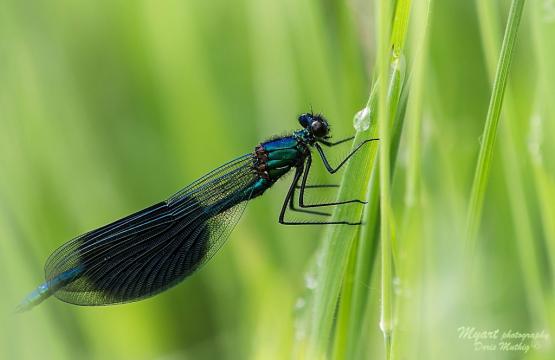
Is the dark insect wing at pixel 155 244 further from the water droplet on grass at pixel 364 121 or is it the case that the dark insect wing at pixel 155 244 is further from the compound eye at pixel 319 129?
the water droplet on grass at pixel 364 121

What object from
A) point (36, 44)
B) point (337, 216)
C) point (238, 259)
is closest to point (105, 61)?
point (36, 44)

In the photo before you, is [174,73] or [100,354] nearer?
[100,354]

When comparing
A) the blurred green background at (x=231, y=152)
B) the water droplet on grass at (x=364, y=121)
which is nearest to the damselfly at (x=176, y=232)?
the blurred green background at (x=231, y=152)

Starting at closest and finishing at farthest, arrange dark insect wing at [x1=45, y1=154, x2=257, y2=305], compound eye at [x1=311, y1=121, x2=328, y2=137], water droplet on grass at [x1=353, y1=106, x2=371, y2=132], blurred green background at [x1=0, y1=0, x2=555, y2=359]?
water droplet on grass at [x1=353, y1=106, x2=371, y2=132] < blurred green background at [x1=0, y1=0, x2=555, y2=359] < dark insect wing at [x1=45, y1=154, x2=257, y2=305] < compound eye at [x1=311, y1=121, x2=328, y2=137]

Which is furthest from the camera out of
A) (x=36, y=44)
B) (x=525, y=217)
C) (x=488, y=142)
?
(x=36, y=44)

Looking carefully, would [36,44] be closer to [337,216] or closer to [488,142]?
[337,216]

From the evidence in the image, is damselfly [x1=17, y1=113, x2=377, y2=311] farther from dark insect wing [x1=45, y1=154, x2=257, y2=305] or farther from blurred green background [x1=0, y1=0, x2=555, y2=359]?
blurred green background [x1=0, y1=0, x2=555, y2=359]

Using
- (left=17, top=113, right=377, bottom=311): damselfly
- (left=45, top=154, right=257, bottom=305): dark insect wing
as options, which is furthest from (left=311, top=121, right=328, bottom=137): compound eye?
(left=45, top=154, right=257, bottom=305): dark insect wing
